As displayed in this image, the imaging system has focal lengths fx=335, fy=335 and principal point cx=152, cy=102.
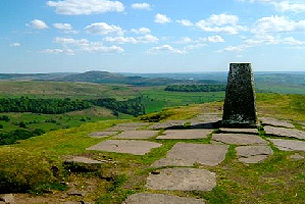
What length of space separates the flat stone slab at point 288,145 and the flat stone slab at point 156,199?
448 centimetres

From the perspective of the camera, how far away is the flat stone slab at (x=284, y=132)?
424 inches

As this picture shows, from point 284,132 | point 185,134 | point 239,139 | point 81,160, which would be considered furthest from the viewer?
point 284,132

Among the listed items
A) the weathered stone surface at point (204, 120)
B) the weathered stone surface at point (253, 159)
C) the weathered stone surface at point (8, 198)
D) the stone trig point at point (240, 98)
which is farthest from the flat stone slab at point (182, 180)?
the weathered stone surface at point (204, 120)

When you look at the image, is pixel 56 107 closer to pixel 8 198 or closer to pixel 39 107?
pixel 39 107

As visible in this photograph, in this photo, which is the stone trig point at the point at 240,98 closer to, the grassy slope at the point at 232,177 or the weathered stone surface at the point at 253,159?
the grassy slope at the point at 232,177

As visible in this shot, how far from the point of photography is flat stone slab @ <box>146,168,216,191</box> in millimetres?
5964

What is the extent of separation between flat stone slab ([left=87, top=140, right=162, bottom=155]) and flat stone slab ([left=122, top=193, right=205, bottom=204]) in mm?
2735

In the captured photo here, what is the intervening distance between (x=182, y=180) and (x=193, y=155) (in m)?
1.91

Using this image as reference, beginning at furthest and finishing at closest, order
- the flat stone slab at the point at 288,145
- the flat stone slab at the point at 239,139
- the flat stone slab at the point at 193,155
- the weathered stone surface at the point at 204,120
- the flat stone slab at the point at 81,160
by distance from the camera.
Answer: the weathered stone surface at the point at 204,120
the flat stone slab at the point at 239,139
the flat stone slab at the point at 288,145
the flat stone slab at the point at 193,155
the flat stone slab at the point at 81,160

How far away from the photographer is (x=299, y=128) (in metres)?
12.5

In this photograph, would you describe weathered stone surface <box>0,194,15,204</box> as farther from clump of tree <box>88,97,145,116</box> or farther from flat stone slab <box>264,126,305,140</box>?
clump of tree <box>88,97,145,116</box>

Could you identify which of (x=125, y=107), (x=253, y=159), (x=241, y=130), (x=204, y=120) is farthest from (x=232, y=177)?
(x=125, y=107)

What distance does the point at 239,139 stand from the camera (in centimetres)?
1021

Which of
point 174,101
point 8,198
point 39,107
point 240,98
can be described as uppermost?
point 240,98
